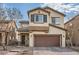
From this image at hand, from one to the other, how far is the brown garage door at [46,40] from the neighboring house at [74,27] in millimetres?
425

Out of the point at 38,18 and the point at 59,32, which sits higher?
the point at 38,18

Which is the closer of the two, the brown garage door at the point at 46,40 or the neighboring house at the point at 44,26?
the neighboring house at the point at 44,26

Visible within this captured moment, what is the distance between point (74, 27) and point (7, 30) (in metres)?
1.83

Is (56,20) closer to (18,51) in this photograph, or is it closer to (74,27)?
(74,27)

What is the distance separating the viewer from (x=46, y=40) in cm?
1391

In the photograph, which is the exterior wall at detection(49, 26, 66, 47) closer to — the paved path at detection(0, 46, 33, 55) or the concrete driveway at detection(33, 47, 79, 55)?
the concrete driveway at detection(33, 47, 79, 55)

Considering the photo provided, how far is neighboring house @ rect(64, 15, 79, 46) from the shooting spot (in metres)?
13.7

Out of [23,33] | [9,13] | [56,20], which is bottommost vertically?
[23,33]

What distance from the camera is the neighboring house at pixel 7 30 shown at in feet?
44.9

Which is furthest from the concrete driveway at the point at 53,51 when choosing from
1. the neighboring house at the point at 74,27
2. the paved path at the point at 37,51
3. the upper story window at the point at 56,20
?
the upper story window at the point at 56,20

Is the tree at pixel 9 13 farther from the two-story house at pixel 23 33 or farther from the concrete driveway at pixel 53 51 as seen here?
the concrete driveway at pixel 53 51

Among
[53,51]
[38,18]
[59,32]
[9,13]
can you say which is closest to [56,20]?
[59,32]

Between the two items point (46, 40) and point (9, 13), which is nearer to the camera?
point (9, 13)
